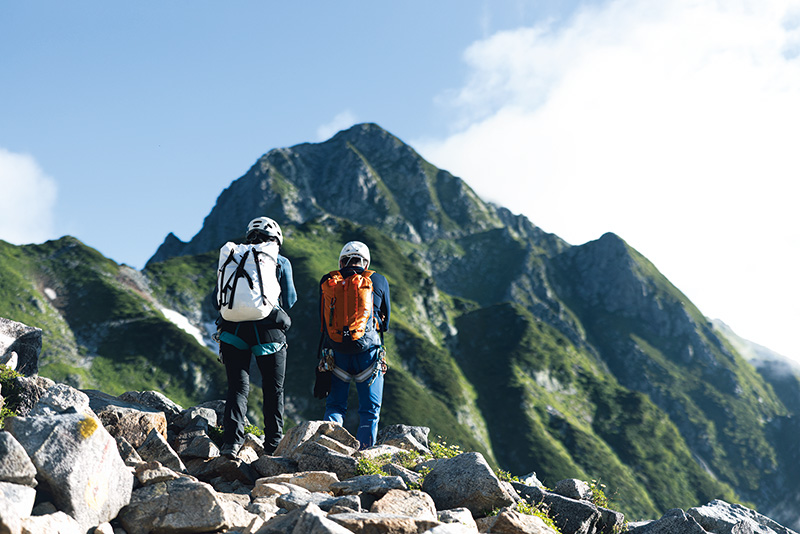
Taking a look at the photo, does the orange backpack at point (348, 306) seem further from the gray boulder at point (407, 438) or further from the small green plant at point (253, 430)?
the small green plant at point (253, 430)

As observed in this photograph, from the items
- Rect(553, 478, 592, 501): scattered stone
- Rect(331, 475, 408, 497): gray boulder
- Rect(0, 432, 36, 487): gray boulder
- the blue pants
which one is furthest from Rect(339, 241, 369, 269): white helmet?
Rect(0, 432, 36, 487): gray boulder

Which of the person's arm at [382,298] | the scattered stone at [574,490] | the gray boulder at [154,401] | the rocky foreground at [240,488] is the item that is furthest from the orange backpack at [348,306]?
the scattered stone at [574,490]

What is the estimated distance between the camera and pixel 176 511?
24.4 feet

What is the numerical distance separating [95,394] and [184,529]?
756 cm

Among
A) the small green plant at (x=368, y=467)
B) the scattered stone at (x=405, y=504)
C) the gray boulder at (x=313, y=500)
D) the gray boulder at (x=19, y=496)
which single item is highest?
the small green plant at (x=368, y=467)

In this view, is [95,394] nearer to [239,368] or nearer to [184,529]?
[239,368]

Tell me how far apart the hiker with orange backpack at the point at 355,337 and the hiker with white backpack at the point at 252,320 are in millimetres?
1201

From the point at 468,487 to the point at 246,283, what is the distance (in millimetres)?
5372

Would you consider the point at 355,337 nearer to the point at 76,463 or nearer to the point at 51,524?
the point at 76,463

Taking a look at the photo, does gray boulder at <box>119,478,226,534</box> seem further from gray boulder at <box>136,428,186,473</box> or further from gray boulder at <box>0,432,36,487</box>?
gray boulder at <box>136,428,186,473</box>

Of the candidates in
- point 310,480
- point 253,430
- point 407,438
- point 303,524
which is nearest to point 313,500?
point 310,480

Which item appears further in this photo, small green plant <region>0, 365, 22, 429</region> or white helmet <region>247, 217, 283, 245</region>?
white helmet <region>247, 217, 283, 245</region>

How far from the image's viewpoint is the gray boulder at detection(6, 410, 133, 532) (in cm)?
693

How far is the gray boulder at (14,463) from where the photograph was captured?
661 cm
